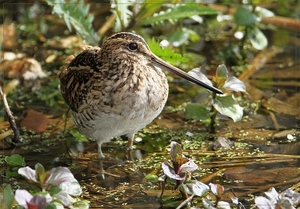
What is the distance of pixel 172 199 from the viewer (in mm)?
3850

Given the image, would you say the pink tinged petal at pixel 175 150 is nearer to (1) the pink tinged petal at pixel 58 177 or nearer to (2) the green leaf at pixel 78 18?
(1) the pink tinged petal at pixel 58 177

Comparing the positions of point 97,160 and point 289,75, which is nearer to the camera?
point 97,160

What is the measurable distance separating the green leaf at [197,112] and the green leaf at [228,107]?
13 cm

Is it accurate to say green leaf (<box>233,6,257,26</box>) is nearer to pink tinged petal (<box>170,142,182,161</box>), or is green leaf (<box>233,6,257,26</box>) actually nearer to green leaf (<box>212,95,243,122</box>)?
green leaf (<box>212,95,243,122</box>)

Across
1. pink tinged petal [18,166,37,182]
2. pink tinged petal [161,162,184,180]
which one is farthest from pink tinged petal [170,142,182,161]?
pink tinged petal [18,166,37,182]

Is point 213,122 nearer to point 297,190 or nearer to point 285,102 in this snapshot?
point 285,102

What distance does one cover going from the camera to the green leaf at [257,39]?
5672 millimetres

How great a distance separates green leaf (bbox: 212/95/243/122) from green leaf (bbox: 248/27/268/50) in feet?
3.93

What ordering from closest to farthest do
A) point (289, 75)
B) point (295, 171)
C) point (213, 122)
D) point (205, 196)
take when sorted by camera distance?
point (205, 196) → point (295, 171) → point (213, 122) → point (289, 75)

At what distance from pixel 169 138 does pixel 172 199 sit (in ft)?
3.02

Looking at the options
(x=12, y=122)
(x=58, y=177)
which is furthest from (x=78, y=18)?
(x=58, y=177)

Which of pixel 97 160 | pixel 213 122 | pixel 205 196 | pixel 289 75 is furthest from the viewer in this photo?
pixel 289 75

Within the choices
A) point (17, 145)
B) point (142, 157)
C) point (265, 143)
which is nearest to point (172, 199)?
point (142, 157)

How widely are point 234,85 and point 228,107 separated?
0.50ft
